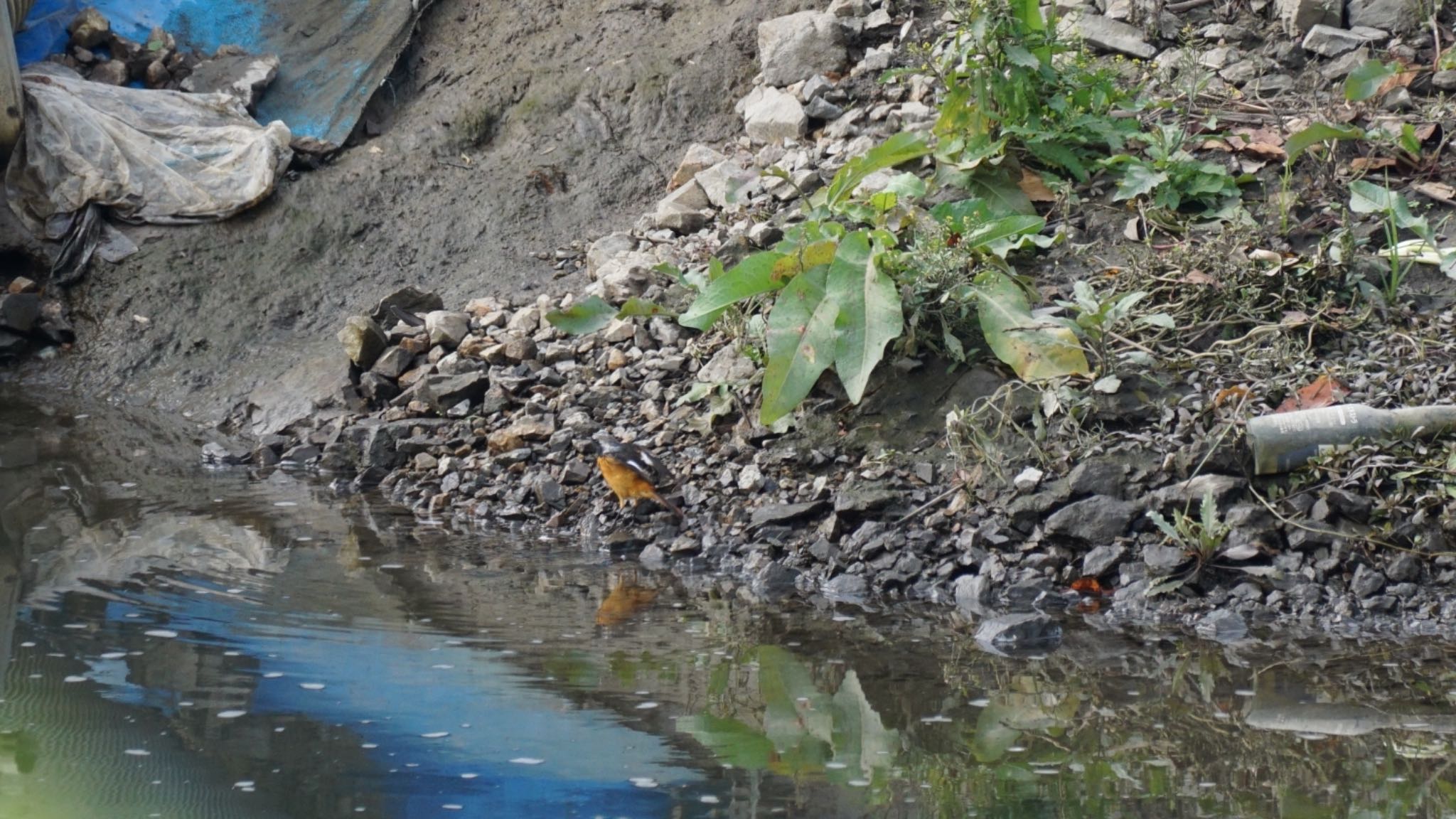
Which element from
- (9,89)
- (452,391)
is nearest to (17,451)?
(452,391)

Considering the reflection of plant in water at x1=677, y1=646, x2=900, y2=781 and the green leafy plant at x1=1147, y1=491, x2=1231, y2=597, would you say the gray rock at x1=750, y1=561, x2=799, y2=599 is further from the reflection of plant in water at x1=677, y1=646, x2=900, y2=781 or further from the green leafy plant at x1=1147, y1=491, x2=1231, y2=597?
the green leafy plant at x1=1147, y1=491, x2=1231, y2=597

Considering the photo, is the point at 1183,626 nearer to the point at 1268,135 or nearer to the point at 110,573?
the point at 1268,135

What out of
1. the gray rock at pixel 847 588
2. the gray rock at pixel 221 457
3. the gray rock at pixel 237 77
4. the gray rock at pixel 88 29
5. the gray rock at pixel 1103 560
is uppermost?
the gray rock at pixel 88 29

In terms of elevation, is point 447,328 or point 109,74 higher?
point 109,74

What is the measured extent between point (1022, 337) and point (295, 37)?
18.2 feet

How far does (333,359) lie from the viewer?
5.61m

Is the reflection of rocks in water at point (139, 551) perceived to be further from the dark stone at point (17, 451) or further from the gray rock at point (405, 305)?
the gray rock at point (405, 305)

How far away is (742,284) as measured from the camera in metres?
4.01

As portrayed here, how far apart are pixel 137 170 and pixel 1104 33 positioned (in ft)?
15.5

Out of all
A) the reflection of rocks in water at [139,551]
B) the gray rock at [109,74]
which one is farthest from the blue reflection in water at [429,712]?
the gray rock at [109,74]

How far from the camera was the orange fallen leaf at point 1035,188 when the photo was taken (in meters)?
4.41

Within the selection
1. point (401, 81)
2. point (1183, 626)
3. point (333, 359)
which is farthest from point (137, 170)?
point (1183, 626)

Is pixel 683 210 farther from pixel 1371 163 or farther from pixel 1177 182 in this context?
pixel 1371 163

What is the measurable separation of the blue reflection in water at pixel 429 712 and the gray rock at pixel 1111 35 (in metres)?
3.50
